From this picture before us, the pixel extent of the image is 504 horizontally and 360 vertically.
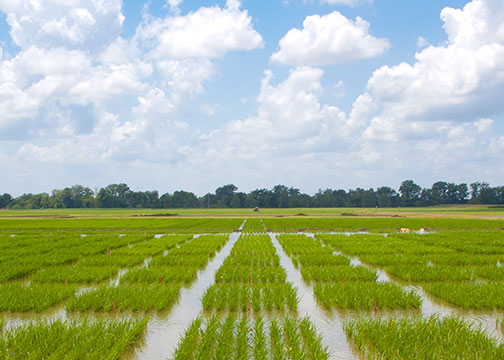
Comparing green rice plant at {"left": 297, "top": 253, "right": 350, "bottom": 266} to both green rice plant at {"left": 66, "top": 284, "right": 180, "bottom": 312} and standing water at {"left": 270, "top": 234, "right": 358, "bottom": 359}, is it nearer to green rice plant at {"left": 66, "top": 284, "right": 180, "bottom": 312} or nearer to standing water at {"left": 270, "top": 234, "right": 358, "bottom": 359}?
standing water at {"left": 270, "top": 234, "right": 358, "bottom": 359}

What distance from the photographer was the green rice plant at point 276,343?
4516 mm

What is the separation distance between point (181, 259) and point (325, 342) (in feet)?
25.9

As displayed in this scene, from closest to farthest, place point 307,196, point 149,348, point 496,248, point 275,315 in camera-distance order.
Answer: point 149,348 → point 275,315 → point 496,248 → point 307,196

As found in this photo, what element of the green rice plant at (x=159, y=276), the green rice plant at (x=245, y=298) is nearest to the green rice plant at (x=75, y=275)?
the green rice plant at (x=159, y=276)

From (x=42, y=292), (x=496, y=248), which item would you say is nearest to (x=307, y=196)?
(x=496, y=248)

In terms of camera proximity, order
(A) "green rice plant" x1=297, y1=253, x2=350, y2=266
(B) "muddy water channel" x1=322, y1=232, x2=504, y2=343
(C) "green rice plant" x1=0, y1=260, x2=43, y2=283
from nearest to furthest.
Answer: (B) "muddy water channel" x1=322, y1=232, x2=504, y2=343 → (C) "green rice plant" x1=0, y1=260, x2=43, y2=283 → (A) "green rice plant" x1=297, y1=253, x2=350, y2=266

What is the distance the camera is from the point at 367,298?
7.05 m

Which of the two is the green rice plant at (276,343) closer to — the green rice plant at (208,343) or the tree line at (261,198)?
the green rice plant at (208,343)

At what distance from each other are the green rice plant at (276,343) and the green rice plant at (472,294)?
4.20 m

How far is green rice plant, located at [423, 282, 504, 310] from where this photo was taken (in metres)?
6.88

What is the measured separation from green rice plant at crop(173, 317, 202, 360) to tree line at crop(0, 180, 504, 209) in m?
140

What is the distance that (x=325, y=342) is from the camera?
17.5 ft

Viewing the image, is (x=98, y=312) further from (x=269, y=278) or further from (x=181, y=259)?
(x=181, y=259)

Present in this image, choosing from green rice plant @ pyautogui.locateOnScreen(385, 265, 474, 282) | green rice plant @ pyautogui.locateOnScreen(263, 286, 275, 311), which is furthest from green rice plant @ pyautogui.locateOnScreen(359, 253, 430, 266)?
green rice plant @ pyautogui.locateOnScreen(263, 286, 275, 311)
